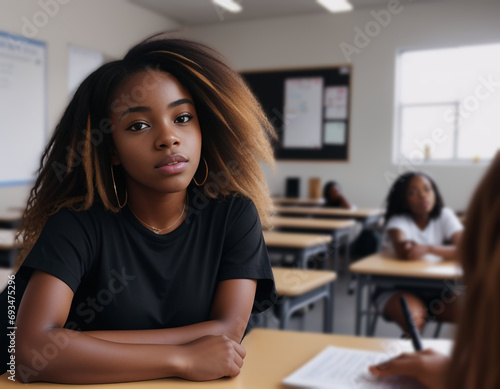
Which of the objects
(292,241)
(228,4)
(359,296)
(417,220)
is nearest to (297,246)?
(292,241)

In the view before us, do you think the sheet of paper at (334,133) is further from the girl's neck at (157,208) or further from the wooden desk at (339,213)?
the girl's neck at (157,208)

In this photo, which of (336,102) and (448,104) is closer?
(448,104)

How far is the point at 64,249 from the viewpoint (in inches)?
39.1

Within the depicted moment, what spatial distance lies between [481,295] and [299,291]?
180 centimetres

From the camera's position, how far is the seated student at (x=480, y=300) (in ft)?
→ 1.19

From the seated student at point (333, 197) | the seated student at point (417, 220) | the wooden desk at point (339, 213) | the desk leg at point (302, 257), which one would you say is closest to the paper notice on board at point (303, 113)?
the seated student at point (333, 197)

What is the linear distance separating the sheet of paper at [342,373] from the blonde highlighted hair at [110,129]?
0.40 meters

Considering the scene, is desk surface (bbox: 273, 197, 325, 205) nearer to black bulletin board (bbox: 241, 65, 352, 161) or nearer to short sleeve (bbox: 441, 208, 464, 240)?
black bulletin board (bbox: 241, 65, 352, 161)

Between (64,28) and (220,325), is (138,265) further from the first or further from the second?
(64,28)

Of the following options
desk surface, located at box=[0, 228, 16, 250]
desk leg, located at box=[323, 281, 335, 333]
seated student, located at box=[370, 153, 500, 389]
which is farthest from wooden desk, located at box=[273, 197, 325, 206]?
seated student, located at box=[370, 153, 500, 389]

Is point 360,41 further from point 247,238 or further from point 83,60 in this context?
point 247,238

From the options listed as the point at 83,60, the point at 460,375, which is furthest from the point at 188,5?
the point at 460,375

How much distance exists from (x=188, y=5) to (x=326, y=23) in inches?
74.5

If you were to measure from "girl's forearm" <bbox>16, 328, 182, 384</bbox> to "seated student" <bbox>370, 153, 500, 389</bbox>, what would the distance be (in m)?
0.65
